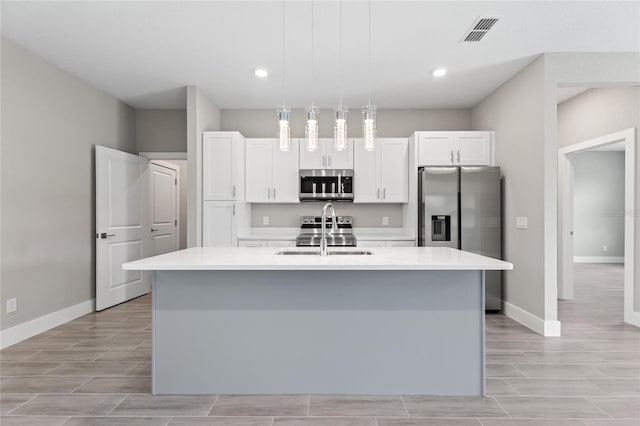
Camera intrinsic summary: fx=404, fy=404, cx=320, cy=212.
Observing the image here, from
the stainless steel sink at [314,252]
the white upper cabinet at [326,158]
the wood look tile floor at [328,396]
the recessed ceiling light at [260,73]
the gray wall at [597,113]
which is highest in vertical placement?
the recessed ceiling light at [260,73]

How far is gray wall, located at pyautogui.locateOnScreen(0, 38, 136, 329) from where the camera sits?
3520mm

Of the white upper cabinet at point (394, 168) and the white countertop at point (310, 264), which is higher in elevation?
the white upper cabinet at point (394, 168)

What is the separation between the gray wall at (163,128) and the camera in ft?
19.1

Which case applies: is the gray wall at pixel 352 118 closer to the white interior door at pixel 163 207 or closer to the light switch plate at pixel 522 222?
the white interior door at pixel 163 207

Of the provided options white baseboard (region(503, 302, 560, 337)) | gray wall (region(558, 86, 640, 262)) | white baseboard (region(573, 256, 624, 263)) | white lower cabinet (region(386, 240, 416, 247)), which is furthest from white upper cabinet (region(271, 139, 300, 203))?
white baseboard (region(573, 256, 624, 263))

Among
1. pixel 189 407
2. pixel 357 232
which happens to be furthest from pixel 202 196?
pixel 189 407

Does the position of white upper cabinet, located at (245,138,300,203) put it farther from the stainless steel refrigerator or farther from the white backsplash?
the stainless steel refrigerator

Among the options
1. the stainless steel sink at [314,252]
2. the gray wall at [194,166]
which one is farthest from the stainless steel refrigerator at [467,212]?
the gray wall at [194,166]

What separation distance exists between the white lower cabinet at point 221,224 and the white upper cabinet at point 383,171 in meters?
1.64

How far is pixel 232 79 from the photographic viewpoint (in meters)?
4.50

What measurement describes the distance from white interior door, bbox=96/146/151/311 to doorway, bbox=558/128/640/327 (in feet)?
18.8

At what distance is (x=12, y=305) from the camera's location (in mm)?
3523

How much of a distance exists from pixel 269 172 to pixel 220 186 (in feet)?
2.31

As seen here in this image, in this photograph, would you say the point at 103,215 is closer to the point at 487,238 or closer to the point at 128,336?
the point at 128,336
